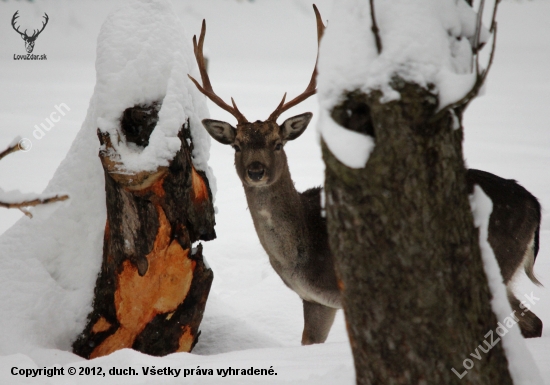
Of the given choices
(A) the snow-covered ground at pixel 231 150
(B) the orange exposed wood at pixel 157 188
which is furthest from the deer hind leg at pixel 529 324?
(B) the orange exposed wood at pixel 157 188

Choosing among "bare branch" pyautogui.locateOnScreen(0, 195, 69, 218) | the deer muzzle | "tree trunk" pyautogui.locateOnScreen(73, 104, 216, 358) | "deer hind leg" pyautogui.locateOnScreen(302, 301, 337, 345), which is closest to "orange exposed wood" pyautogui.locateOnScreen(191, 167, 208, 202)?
"tree trunk" pyautogui.locateOnScreen(73, 104, 216, 358)

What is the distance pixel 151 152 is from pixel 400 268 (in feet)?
7.38

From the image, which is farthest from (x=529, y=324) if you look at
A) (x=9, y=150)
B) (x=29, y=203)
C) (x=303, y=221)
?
(x=9, y=150)

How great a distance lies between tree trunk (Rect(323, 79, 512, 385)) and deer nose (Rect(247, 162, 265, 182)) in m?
2.12

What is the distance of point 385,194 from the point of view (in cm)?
178

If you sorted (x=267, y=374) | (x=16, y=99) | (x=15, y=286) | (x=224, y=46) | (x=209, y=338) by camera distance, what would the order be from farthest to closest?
(x=224, y=46) < (x=16, y=99) < (x=209, y=338) < (x=15, y=286) < (x=267, y=374)

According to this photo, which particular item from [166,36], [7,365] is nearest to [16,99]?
[166,36]

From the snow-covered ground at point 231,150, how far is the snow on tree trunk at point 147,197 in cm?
38

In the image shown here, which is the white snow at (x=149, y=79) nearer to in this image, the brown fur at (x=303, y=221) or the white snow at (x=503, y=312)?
the brown fur at (x=303, y=221)

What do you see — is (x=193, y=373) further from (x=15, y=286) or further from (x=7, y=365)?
(x=15, y=286)

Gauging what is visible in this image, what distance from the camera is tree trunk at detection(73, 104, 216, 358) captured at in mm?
3779

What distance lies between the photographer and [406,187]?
1.77 m

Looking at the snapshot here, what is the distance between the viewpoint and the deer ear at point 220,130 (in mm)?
4262

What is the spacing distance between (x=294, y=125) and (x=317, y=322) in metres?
1.61
